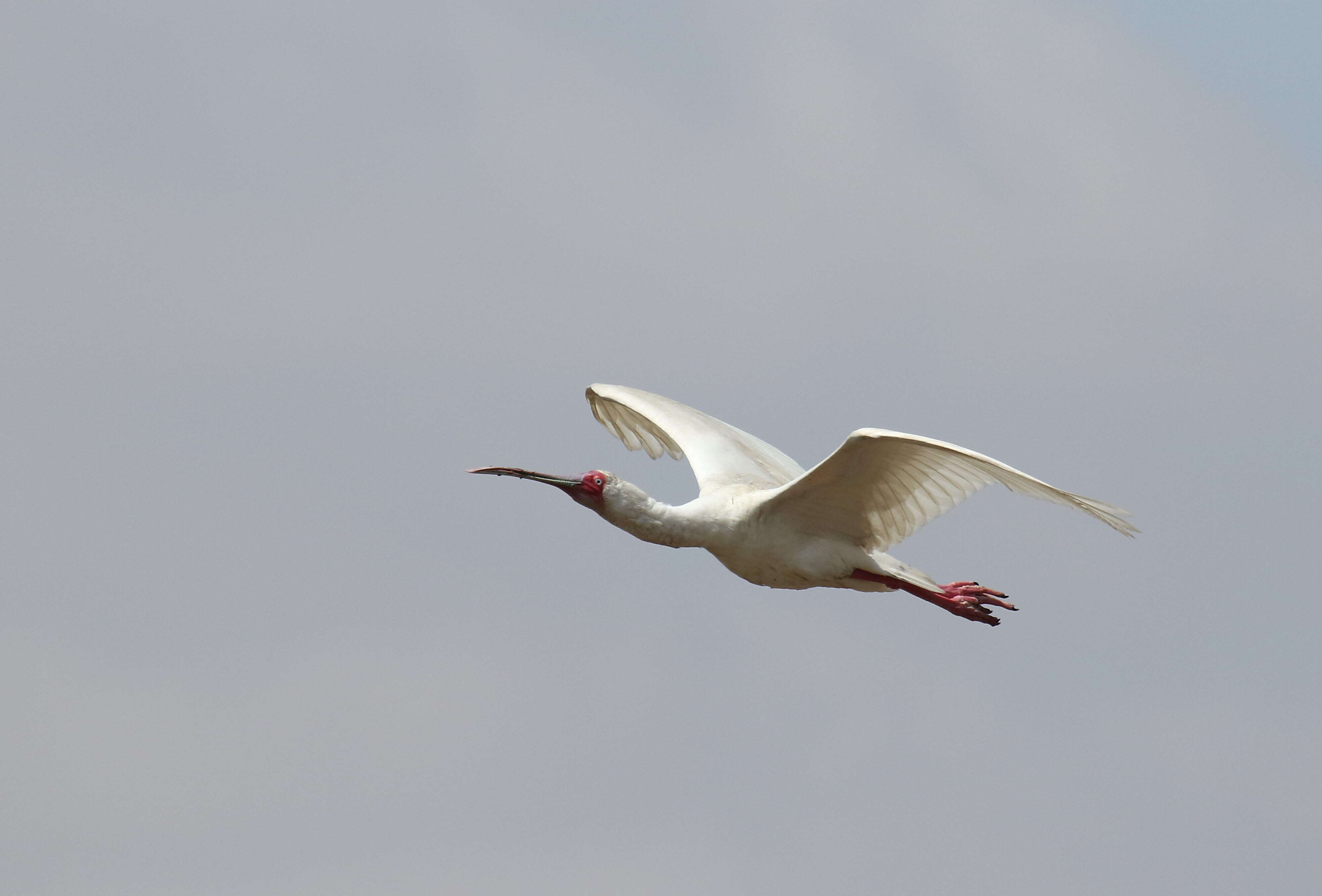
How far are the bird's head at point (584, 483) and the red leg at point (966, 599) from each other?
2.53 meters

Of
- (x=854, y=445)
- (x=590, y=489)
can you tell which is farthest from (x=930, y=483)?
(x=590, y=489)

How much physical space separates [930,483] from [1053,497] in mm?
2299

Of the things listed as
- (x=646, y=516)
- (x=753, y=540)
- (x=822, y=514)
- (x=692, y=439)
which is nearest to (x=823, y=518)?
(x=822, y=514)

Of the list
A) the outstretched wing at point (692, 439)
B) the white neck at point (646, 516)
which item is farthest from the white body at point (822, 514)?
the outstretched wing at point (692, 439)

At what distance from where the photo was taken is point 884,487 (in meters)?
16.0

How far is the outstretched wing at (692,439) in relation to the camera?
18375 mm

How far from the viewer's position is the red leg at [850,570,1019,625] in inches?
643

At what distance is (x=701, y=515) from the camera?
16.7 meters

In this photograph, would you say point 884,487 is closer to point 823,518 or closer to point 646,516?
point 823,518

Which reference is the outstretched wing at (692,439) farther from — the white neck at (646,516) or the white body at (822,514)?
the white neck at (646,516)

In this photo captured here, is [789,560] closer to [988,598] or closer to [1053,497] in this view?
[988,598]

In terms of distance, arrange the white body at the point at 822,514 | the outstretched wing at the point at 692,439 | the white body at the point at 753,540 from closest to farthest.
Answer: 1. the white body at the point at 822,514
2. the white body at the point at 753,540
3. the outstretched wing at the point at 692,439

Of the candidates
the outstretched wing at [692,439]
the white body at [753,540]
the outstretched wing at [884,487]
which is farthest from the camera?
the outstretched wing at [692,439]

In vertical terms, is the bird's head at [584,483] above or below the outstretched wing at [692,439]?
below
